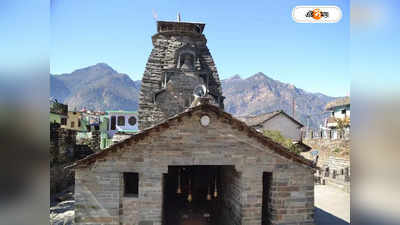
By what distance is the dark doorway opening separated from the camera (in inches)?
337

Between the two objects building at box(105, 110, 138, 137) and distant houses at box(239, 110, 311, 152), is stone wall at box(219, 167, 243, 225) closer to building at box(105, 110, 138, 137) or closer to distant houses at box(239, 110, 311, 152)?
distant houses at box(239, 110, 311, 152)

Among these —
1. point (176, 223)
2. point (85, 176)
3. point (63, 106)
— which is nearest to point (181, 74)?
point (176, 223)

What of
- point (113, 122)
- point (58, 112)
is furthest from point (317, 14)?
point (113, 122)

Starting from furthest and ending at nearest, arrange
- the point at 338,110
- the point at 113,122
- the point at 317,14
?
the point at 338,110 → the point at 113,122 → the point at 317,14

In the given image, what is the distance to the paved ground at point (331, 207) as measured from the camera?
43.5 ft

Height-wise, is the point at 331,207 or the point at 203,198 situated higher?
the point at 203,198

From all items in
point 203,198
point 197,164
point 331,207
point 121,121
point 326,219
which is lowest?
point 331,207

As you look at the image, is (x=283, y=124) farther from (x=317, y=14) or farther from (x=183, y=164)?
(x=317, y=14)

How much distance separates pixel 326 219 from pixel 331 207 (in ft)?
8.79

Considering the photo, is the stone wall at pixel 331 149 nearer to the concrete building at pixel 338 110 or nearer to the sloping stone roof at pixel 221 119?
the concrete building at pixel 338 110

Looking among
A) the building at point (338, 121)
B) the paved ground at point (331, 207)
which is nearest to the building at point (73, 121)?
the paved ground at point (331, 207)

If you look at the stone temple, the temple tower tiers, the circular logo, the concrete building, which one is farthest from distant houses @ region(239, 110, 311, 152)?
the circular logo

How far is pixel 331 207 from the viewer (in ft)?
51.2
